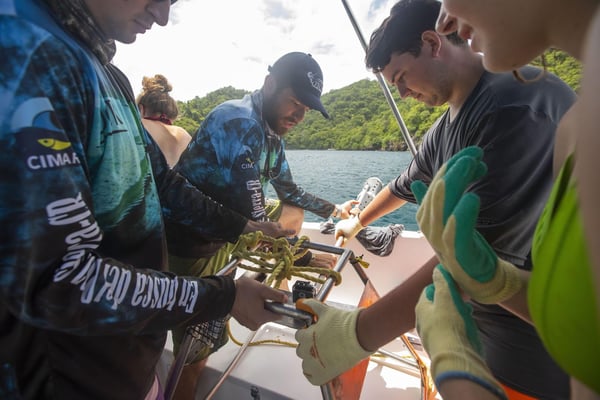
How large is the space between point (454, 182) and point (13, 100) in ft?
2.41

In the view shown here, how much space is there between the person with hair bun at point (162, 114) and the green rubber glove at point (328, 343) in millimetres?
2728

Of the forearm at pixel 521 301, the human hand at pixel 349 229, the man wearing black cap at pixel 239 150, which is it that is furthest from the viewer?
the human hand at pixel 349 229

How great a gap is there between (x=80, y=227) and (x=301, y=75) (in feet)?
5.50

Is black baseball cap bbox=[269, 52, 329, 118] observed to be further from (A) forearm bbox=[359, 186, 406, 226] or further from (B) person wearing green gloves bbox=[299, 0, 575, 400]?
(B) person wearing green gloves bbox=[299, 0, 575, 400]

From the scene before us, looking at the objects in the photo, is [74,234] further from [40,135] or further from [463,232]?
[463,232]

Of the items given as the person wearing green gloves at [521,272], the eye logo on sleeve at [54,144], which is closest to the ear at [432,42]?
the person wearing green gloves at [521,272]

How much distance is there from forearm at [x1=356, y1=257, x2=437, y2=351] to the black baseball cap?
1.43 metres

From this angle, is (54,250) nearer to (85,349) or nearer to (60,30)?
(85,349)

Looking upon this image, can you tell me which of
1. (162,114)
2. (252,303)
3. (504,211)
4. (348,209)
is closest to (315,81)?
(348,209)

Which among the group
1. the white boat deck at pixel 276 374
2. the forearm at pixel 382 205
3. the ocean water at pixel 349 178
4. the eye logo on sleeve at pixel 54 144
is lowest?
the ocean water at pixel 349 178

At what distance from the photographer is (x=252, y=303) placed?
0.84m

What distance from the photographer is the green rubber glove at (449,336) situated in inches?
19.3

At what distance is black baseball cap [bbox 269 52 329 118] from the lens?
191 centimetres

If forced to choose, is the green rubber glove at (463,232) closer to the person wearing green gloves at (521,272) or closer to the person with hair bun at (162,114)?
the person wearing green gloves at (521,272)
